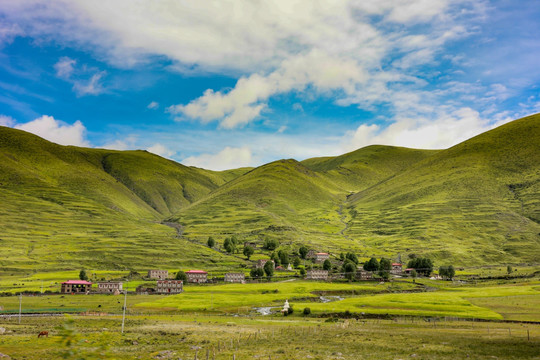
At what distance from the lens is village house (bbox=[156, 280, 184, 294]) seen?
5876 inches

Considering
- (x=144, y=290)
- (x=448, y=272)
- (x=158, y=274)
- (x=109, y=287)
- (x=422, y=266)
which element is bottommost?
(x=144, y=290)

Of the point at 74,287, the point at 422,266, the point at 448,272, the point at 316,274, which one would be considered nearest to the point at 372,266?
the point at 316,274

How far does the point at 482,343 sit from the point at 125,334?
54.1 meters

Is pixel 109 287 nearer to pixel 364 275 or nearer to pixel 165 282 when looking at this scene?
pixel 165 282

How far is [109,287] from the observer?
15238 centimetres

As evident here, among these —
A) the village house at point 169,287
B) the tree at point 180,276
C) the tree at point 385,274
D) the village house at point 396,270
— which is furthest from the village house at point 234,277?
the village house at point 396,270

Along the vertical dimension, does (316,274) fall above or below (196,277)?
above

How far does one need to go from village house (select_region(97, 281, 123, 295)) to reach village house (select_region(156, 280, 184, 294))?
14025 millimetres

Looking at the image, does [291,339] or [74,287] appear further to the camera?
[74,287]

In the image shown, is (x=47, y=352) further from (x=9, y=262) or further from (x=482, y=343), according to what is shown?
(x=9, y=262)

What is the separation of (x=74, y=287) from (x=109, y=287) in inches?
453

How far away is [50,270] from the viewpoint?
187250mm

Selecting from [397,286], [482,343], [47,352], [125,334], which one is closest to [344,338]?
[482,343]

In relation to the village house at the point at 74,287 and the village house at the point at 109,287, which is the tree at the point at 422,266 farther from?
the village house at the point at 74,287
